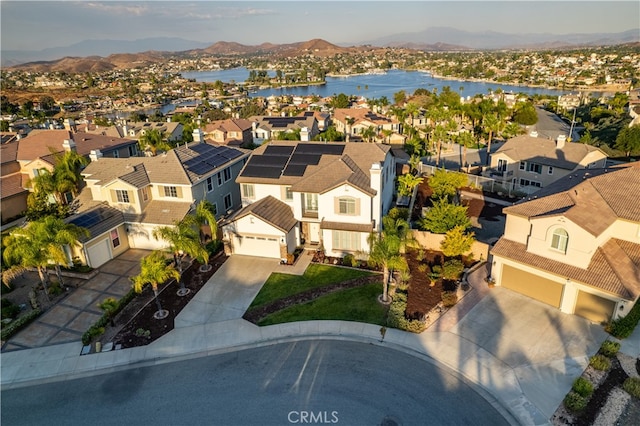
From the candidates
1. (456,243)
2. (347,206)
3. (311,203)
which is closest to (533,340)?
(456,243)

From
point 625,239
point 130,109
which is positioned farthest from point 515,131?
point 130,109

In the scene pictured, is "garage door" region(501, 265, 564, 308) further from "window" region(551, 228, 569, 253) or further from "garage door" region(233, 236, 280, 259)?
"garage door" region(233, 236, 280, 259)

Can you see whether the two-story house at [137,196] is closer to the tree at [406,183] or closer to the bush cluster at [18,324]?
the bush cluster at [18,324]

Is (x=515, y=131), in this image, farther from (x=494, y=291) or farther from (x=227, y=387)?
(x=227, y=387)

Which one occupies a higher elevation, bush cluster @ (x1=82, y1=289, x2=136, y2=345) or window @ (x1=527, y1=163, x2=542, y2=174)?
window @ (x1=527, y1=163, x2=542, y2=174)

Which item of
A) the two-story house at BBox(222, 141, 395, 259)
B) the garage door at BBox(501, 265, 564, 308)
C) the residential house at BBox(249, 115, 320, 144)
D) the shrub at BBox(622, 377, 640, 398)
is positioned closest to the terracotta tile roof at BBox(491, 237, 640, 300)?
the garage door at BBox(501, 265, 564, 308)

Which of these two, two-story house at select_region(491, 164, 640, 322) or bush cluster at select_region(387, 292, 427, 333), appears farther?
bush cluster at select_region(387, 292, 427, 333)
